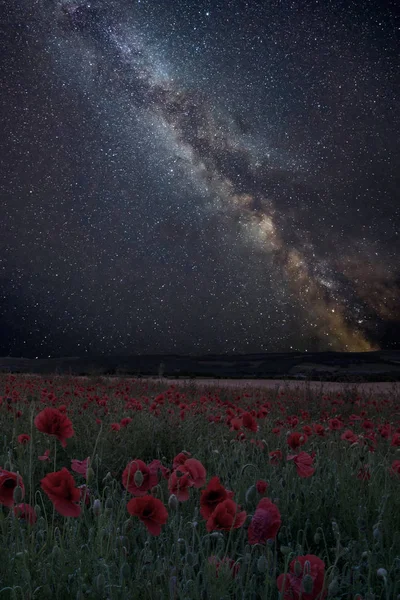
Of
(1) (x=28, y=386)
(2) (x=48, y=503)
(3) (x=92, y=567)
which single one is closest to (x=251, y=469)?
(2) (x=48, y=503)

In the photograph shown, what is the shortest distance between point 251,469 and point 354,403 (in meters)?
5.92

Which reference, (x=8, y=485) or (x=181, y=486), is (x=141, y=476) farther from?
(x=8, y=485)

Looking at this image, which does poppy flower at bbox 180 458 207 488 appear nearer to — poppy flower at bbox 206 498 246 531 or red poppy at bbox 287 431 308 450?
poppy flower at bbox 206 498 246 531

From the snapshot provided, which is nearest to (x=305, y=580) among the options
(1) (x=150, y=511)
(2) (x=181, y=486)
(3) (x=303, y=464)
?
(1) (x=150, y=511)

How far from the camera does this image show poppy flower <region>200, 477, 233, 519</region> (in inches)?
67.2

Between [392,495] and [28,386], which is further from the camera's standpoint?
[28,386]

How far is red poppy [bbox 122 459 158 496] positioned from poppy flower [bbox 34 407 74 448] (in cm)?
39

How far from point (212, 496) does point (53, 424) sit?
78 cm

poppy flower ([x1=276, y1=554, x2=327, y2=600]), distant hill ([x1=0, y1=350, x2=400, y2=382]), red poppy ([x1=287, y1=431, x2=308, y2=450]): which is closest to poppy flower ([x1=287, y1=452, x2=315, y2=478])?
red poppy ([x1=287, y1=431, x2=308, y2=450])

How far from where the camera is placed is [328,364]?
139 feet

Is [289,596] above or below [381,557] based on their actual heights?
above

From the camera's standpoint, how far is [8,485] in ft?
5.74

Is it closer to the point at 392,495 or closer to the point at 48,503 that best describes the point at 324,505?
the point at 392,495

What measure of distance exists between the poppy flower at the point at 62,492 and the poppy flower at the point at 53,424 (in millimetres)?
580
